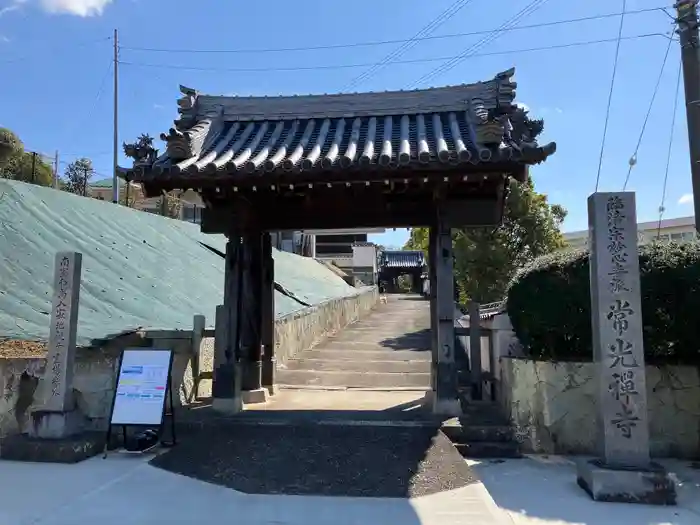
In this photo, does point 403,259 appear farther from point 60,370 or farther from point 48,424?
point 48,424

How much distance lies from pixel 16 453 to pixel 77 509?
2215 millimetres

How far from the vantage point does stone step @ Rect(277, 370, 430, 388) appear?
10.0 m

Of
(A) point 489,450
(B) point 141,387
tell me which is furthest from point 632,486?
(B) point 141,387

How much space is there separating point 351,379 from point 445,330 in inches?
155

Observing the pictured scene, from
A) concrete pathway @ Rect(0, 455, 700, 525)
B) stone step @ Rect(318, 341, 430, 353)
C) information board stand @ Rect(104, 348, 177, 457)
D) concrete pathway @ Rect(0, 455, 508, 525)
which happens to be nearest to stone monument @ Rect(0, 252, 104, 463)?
information board stand @ Rect(104, 348, 177, 457)

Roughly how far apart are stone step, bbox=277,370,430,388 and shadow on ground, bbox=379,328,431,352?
2.75 m

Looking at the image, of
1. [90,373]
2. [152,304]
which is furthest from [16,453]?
[152,304]

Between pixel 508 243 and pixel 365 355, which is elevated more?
pixel 508 243

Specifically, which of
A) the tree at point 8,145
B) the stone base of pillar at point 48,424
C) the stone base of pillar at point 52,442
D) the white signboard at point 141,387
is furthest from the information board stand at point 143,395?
the tree at point 8,145

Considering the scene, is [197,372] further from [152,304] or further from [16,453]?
[16,453]

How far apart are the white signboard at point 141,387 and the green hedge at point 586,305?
4.57 meters

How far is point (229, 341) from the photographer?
7.43 m

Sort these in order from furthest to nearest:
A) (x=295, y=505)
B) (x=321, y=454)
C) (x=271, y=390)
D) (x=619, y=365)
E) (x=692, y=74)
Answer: (x=271, y=390) < (x=692, y=74) < (x=321, y=454) < (x=619, y=365) < (x=295, y=505)

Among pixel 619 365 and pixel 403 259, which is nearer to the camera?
pixel 619 365
